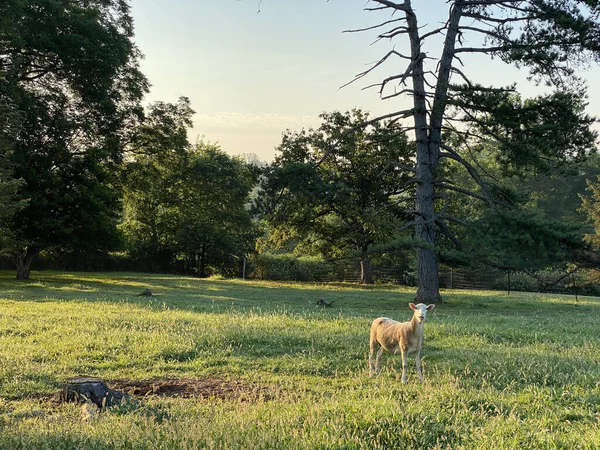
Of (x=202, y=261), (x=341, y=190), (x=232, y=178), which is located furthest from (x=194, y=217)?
(x=341, y=190)

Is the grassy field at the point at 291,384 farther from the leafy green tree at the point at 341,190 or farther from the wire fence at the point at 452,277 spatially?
the wire fence at the point at 452,277

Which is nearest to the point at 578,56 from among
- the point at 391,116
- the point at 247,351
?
the point at 391,116

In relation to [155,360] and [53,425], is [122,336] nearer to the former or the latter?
[155,360]

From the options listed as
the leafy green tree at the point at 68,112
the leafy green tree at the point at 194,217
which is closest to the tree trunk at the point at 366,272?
the leafy green tree at the point at 194,217

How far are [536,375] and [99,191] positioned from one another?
2526 cm

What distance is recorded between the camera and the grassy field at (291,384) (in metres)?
4.29

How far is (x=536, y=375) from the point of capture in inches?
267

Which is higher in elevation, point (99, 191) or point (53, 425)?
point (99, 191)

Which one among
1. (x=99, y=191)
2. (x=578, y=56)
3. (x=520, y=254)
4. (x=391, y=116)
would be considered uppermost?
(x=578, y=56)

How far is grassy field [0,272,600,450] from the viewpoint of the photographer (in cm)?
429

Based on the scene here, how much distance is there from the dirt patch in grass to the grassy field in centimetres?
4

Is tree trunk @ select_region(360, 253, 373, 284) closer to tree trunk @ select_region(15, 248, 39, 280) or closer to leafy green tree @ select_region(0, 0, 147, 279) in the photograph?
leafy green tree @ select_region(0, 0, 147, 279)

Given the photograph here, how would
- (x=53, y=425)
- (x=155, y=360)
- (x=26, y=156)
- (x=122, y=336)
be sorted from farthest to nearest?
(x=26, y=156), (x=122, y=336), (x=155, y=360), (x=53, y=425)

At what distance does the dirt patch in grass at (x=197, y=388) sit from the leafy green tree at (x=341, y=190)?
10.4 m
